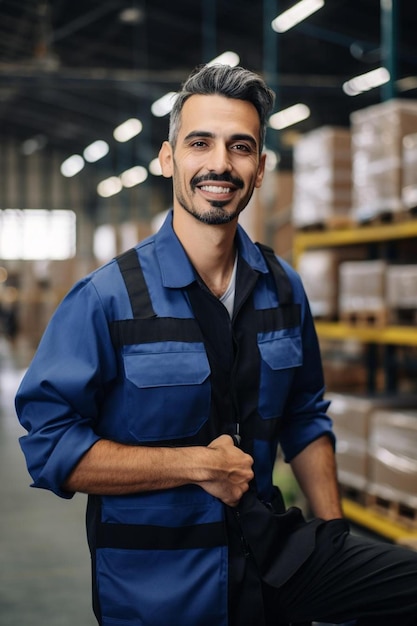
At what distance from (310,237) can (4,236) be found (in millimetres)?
26481

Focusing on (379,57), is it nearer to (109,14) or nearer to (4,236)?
(109,14)

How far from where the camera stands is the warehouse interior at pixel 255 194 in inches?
192

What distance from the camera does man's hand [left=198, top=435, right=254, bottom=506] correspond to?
197 cm

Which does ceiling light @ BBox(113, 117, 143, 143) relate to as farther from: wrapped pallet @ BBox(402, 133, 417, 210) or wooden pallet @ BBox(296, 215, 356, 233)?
wrapped pallet @ BBox(402, 133, 417, 210)

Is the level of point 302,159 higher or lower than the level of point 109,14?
lower

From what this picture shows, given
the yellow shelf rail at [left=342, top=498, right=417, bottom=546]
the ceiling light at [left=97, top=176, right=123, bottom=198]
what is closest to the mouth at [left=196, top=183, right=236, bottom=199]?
the yellow shelf rail at [left=342, top=498, right=417, bottom=546]

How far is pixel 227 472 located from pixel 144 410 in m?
0.25

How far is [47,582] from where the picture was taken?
14.1ft

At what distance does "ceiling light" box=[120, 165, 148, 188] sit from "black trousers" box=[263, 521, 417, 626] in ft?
84.2

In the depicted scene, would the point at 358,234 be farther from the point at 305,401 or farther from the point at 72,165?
the point at 72,165

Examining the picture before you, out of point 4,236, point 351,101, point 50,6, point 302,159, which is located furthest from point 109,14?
point 4,236

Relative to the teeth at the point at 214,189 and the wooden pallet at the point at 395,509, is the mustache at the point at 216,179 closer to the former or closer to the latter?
the teeth at the point at 214,189

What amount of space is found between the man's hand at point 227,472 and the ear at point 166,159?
2.53 ft

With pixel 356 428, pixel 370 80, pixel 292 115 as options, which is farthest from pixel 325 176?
pixel 292 115
